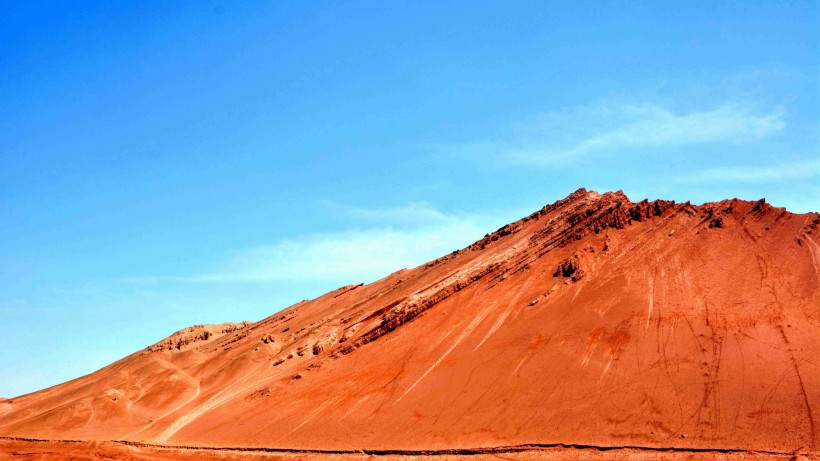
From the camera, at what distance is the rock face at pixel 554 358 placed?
4088cm

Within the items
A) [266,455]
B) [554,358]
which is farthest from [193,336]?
[554,358]

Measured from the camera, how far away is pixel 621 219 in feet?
205

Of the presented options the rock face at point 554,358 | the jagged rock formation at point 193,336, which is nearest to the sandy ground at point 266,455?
the rock face at point 554,358

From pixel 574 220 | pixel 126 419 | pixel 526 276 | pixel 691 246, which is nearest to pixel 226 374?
pixel 126 419

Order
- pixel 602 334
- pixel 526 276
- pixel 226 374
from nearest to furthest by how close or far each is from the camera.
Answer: pixel 602 334, pixel 526 276, pixel 226 374

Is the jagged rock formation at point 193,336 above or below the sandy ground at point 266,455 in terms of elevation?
above

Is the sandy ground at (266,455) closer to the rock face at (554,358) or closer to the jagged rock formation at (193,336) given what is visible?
the rock face at (554,358)

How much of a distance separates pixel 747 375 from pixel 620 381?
738 cm

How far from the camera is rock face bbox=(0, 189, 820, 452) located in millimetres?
40875

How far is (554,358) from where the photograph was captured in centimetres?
4862

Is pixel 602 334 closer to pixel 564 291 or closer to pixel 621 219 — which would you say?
pixel 564 291

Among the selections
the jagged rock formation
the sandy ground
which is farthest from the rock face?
the jagged rock formation

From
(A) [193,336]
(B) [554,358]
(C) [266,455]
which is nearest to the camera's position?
(B) [554,358]

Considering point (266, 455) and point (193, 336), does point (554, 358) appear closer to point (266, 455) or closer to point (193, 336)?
point (266, 455)
